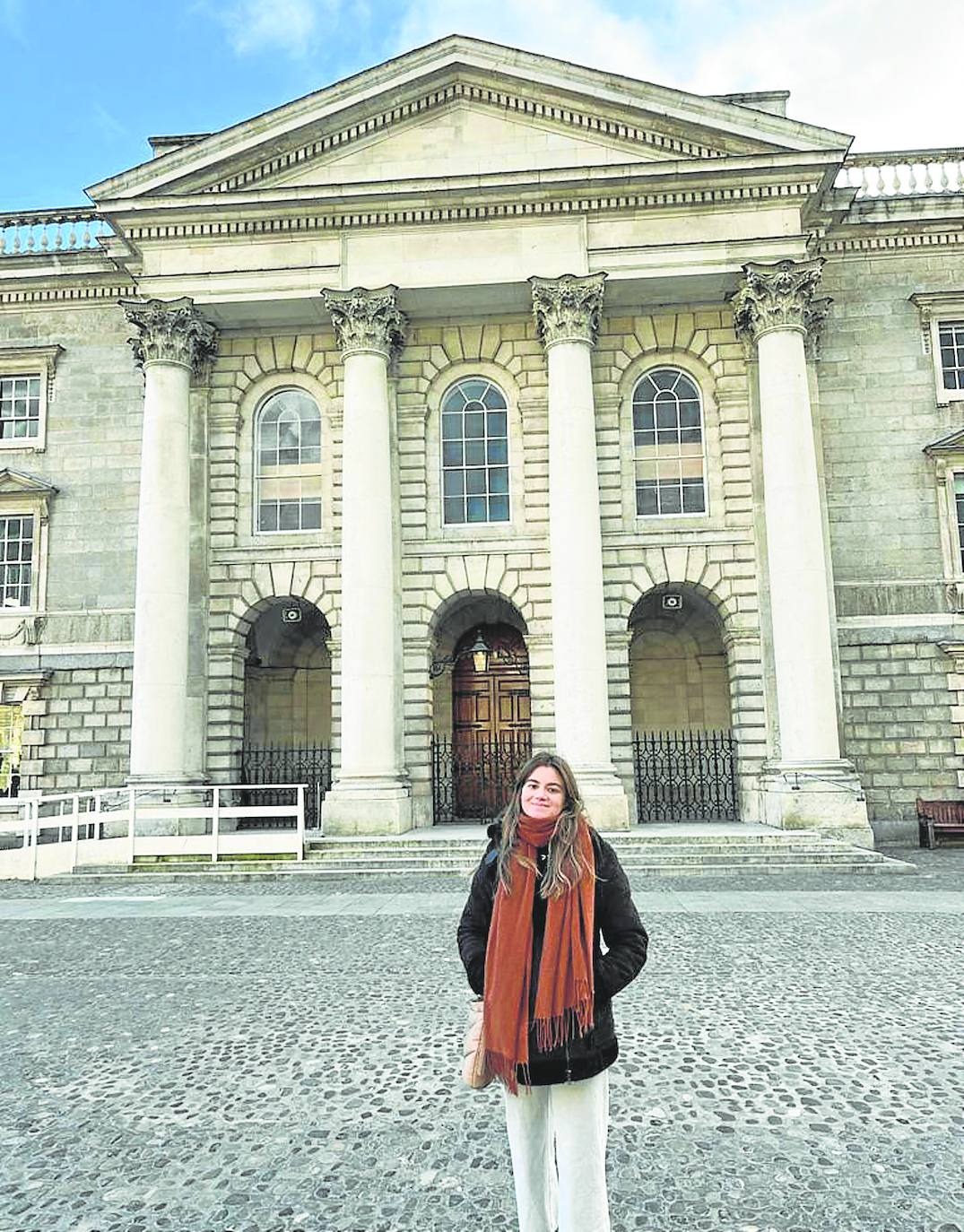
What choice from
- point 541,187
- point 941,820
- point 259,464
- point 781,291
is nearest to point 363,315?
point 259,464

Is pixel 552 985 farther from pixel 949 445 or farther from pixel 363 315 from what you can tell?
pixel 949 445

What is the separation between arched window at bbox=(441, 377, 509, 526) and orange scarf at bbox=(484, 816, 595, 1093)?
19.1 metres

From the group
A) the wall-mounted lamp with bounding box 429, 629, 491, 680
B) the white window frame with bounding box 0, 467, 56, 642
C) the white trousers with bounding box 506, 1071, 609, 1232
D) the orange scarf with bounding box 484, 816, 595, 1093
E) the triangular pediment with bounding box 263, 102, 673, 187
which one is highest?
the triangular pediment with bounding box 263, 102, 673, 187

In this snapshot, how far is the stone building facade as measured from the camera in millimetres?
20344

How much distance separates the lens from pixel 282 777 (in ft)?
75.6

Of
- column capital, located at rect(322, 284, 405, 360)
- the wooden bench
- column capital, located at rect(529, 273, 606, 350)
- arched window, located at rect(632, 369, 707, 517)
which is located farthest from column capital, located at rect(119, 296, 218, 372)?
the wooden bench

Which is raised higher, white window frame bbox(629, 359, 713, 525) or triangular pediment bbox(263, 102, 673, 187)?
triangular pediment bbox(263, 102, 673, 187)

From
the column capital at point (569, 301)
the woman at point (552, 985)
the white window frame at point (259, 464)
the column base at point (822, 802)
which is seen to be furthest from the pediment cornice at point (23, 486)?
the woman at point (552, 985)

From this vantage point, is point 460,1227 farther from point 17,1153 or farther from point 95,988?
point 95,988

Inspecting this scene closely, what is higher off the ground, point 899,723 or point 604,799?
point 899,723

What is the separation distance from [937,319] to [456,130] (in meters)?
11.8

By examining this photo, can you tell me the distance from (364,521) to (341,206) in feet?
22.9

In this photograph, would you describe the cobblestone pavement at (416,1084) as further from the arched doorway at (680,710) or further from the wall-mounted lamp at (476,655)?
the wall-mounted lamp at (476,655)

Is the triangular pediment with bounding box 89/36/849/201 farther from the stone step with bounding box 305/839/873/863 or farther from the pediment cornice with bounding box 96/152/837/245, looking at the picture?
the stone step with bounding box 305/839/873/863
